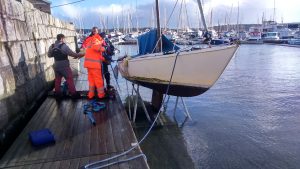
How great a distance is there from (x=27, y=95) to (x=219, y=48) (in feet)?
16.0

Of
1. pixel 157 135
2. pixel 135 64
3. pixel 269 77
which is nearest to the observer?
pixel 135 64

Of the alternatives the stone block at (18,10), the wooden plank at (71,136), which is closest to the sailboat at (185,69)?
the wooden plank at (71,136)

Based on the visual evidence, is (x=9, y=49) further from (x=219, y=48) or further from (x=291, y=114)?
(x=291, y=114)

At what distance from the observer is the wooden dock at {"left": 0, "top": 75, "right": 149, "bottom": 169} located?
4.57 meters

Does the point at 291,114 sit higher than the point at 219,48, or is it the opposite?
the point at 219,48

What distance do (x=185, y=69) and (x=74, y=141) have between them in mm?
3495

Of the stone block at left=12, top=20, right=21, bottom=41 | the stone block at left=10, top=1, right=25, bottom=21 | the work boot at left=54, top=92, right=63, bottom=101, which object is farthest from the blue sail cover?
the stone block at left=12, top=20, right=21, bottom=41

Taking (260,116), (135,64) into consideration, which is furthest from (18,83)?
(260,116)

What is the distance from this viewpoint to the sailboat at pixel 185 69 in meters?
7.34

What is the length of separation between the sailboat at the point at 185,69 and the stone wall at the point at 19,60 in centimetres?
279

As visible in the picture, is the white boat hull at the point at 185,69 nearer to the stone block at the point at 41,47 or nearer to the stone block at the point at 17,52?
the stone block at the point at 17,52

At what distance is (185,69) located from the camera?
7711 mm

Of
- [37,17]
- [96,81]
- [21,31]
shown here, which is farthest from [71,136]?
[37,17]

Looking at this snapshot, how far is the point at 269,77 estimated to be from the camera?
19.8m
